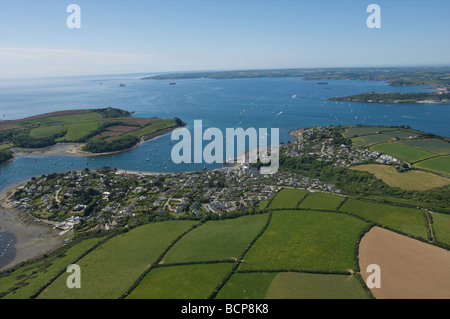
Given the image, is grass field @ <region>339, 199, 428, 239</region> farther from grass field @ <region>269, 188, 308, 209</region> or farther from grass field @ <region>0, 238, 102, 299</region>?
grass field @ <region>0, 238, 102, 299</region>

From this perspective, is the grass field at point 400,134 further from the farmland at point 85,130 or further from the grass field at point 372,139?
the farmland at point 85,130

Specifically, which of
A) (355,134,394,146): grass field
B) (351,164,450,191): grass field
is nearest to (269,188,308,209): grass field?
(351,164,450,191): grass field

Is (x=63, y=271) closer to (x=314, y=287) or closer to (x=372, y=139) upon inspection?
(x=314, y=287)

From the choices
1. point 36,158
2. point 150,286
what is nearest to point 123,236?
point 150,286

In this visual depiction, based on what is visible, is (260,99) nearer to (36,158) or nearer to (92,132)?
(92,132)

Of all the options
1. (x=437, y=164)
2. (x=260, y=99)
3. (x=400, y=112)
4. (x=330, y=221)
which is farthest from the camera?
(x=260, y=99)

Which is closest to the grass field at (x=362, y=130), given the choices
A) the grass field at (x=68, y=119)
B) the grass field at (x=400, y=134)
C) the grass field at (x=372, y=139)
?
the grass field at (x=400, y=134)

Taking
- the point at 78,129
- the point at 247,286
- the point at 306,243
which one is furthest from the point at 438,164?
the point at 78,129
